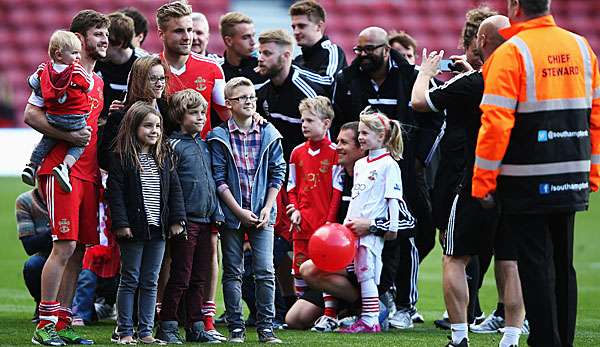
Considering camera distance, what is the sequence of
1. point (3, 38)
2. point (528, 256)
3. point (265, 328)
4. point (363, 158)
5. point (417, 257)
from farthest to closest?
point (3, 38) < point (417, 257) < point (363, 158) < point (265, 328) < point (528, 256)

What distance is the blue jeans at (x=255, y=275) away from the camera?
691 centimetres

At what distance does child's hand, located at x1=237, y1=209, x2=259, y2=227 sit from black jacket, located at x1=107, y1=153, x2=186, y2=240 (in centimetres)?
40

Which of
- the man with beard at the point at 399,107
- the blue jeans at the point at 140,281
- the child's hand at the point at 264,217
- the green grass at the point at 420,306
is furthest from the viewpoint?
the man with beard at the point at 399,107

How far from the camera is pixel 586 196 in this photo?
5.87 meters

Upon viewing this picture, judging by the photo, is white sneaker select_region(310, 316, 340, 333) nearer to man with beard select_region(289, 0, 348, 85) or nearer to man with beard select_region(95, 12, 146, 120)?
man with beard select_region(95, 12, 146, 120)

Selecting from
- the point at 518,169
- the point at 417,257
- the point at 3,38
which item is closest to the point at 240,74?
the point at 417,257

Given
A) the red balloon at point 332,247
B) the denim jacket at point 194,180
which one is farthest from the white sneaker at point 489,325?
the denim jacket at point 194,180

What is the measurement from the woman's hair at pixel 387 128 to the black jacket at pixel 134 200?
5.37 feet

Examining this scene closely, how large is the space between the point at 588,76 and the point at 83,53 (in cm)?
303

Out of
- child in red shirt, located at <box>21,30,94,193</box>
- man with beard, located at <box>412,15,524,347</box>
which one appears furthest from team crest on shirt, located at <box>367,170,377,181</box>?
child in red shirt, located at <box>21,30,94,193</box>

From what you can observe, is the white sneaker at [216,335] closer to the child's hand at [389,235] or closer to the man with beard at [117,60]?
the child's hand at [389,235]

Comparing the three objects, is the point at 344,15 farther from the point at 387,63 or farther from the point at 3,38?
the point at 387,63

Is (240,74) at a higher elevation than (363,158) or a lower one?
higher

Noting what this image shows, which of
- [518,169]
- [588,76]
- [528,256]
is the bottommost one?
[528,256]
